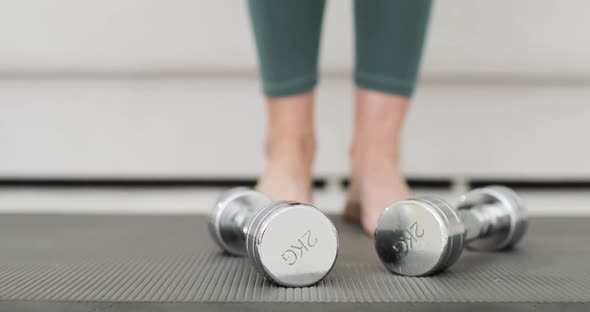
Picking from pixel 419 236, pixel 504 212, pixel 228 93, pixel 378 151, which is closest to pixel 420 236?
pixel 419 236

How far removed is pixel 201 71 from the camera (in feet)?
4.39

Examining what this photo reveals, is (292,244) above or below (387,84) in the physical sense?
below

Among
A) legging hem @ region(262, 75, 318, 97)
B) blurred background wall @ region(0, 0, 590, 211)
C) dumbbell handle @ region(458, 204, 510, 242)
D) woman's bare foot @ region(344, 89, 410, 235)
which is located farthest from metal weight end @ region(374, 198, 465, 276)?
blurred background wall @ region(0, 0, 590, 211)

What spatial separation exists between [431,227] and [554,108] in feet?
3.00

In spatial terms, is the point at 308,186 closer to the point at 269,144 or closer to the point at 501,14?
the point at 269,144

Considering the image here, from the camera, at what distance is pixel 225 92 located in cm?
136

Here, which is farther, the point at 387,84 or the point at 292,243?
the point at 387,84

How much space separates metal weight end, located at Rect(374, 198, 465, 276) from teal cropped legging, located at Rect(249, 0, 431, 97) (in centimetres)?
36

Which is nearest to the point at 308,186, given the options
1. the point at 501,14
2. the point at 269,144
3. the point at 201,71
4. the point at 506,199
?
the point at 269,144

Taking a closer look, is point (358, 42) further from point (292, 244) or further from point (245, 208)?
point (292, 244)

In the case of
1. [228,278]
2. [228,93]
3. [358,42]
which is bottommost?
[228,278]

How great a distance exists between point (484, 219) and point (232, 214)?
0.35 metres

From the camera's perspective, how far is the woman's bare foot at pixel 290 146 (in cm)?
94

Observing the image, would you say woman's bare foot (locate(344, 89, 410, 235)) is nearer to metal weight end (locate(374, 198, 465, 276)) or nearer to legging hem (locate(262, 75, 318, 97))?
legging hem (locate(262, 75, 318, 97))
